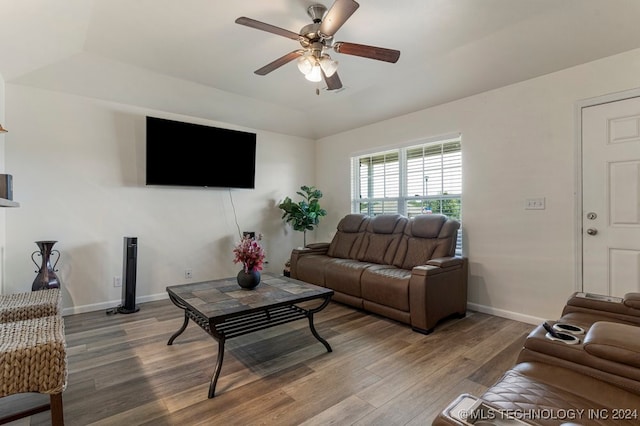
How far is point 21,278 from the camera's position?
3.08 metres

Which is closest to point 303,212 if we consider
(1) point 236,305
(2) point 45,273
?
(1) point 236,305

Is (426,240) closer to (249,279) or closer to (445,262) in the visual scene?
(445,262)

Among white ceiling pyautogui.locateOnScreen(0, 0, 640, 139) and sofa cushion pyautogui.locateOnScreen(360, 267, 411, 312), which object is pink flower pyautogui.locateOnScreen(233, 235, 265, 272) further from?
white ceiling pyautogui.locateOnScreen(0, 0, 640, 139)

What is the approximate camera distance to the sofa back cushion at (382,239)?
384 cm

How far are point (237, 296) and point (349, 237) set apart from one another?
2303 millimetres

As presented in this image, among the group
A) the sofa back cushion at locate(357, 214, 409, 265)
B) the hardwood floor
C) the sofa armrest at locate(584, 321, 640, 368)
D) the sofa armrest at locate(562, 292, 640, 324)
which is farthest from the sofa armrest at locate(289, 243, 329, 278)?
the sofa armrest at locate(584, 321, 640, 368)

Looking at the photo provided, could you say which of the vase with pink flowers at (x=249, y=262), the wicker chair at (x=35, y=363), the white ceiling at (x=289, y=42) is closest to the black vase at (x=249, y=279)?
the vase with pink flowers at (x=249, y=262)

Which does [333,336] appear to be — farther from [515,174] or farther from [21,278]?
[21,278]

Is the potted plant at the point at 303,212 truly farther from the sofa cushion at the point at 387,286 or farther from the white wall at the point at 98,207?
the sofa cushion at the point at 387,286

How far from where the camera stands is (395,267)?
3.60 m

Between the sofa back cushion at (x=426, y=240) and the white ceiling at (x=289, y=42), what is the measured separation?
1.49m

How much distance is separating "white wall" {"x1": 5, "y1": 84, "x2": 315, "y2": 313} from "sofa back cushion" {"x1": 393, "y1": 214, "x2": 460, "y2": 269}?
2.46 m

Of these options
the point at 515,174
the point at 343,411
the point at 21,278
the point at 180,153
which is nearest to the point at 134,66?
the point at 180,153

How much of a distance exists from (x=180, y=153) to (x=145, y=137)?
0.43 meters
